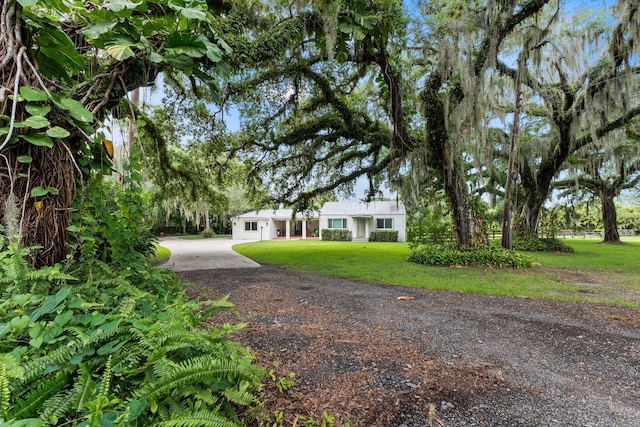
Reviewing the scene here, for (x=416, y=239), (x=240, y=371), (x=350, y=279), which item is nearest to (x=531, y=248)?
(x=416, y=239)

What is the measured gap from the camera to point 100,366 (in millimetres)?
1092

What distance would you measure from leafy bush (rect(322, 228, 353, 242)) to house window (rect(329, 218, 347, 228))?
0.72 m

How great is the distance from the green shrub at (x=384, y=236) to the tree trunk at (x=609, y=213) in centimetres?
1296

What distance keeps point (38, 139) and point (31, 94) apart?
0.24 m

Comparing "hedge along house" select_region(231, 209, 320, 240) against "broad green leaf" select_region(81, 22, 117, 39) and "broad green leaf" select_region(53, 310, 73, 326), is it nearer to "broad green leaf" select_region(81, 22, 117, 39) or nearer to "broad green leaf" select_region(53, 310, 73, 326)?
"broad green leaf" select_region(81, 22, 117, 39)

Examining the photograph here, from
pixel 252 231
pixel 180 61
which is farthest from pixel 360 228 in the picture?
pixel 180 61

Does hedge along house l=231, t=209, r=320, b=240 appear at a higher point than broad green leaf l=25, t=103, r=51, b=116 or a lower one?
lower

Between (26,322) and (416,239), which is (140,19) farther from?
(416,239)

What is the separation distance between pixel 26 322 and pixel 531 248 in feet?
53.3

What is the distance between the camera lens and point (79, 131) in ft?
6.10

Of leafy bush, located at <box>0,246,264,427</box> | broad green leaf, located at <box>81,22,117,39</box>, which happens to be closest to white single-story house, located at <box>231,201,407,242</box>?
broad green leaf, located at <box>81,22,117,39</box>

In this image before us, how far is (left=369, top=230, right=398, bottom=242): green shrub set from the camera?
22250 mm

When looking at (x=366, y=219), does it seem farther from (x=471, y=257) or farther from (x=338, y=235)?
(x=471, y=257)

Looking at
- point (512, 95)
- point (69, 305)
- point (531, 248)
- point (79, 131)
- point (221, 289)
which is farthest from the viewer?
point (531, 248)
